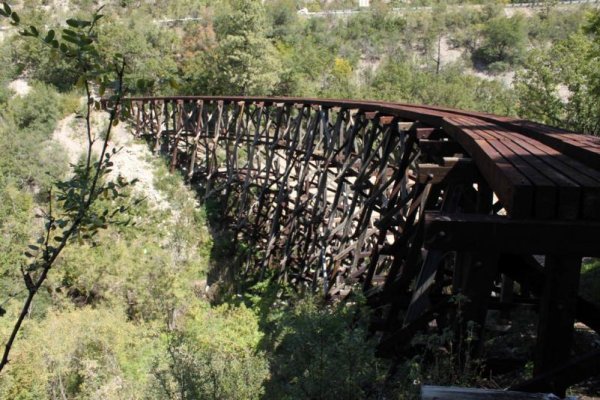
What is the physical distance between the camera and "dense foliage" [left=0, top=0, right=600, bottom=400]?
333cm

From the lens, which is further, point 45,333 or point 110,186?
point 45,333

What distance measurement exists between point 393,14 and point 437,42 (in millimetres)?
4616

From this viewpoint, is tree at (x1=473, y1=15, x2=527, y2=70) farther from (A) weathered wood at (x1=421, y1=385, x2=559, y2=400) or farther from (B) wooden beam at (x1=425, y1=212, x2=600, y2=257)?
(A) weathered wood at (x1=421, y1=385, x2=559, y2=400)

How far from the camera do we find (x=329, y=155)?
24.0 feet

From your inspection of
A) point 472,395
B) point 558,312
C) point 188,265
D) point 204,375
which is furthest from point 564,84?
point 472,395

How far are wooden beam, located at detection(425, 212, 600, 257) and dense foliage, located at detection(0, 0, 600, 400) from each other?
671mm

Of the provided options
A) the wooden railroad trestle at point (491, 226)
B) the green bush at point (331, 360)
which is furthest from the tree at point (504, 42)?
the green bush at point (331, 360)

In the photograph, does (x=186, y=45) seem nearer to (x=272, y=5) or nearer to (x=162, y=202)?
(x=272, y=5)

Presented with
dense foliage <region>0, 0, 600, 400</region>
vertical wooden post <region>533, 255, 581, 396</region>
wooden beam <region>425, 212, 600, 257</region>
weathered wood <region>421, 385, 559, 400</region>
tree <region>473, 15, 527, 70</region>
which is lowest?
dense foliage <region>0, 0, 600, 400</region>

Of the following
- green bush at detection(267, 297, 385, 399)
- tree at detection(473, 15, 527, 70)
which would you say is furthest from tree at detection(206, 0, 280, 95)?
tree at detection(473, 15, 527, 70)

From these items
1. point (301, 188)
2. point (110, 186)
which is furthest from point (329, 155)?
point (110, 186)

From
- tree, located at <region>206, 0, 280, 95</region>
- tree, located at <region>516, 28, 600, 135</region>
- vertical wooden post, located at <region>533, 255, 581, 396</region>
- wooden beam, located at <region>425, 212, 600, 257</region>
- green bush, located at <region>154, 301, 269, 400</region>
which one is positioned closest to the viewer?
wooden beam, located at <region>425, 212, 600, 257</region>

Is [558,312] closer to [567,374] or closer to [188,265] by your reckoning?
[567,374]

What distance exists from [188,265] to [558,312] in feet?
34.0
